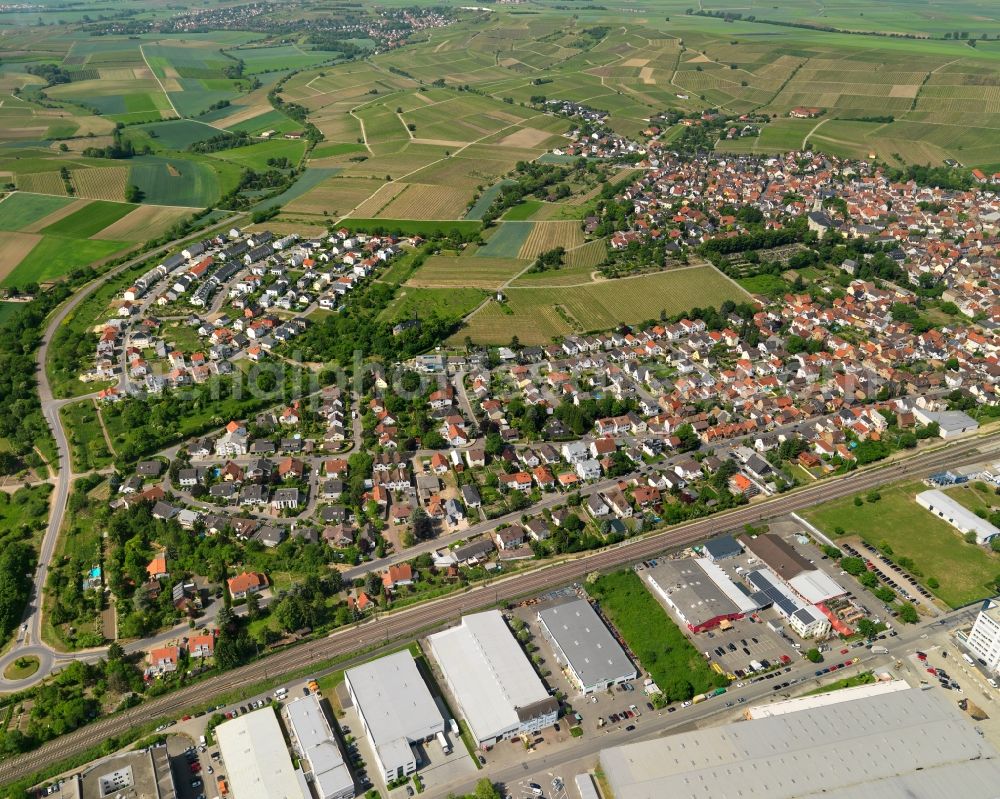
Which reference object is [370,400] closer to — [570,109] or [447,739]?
[447,739]

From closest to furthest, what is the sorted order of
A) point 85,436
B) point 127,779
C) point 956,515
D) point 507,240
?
point 127,779 → point 956,515 → point 85,436 → point 507,240

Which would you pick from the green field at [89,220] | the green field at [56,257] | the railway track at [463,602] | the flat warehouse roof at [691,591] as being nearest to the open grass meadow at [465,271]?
the green field at [56,257]

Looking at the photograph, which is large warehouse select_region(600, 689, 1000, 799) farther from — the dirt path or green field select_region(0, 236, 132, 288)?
the dirt path

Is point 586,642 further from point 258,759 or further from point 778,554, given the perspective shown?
point 258,759

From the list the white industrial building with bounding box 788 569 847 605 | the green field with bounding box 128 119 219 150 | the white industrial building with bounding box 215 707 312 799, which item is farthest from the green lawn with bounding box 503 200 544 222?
the white industrial building with bounding box 215 707 312 799

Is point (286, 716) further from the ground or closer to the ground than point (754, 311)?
closer to the ground

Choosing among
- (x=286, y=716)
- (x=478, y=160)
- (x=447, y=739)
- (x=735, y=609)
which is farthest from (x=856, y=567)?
(x=478, y=160)

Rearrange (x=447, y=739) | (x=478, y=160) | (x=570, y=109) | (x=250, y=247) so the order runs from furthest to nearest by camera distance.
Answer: (x=570, y=109) → (x=478, y=160) → (x=250, y=247) → (x=447, y=739)

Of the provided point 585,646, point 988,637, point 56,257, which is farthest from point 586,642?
point 56,257
